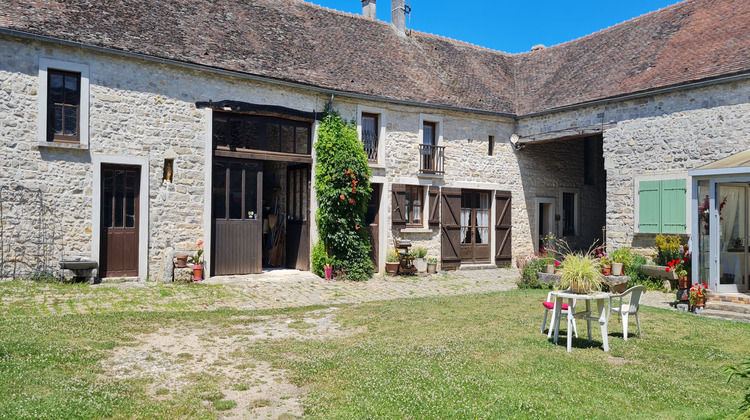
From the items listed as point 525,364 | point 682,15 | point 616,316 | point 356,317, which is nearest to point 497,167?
point 682,15

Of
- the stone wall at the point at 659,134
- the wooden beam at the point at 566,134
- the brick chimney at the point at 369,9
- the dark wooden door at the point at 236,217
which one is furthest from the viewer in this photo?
the brick chimney at the point at 369,9

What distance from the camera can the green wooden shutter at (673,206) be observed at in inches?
472

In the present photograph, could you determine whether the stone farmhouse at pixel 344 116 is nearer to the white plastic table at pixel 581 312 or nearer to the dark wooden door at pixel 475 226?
the dark wooden door at pixel 475 226

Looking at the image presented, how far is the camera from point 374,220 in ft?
47.0

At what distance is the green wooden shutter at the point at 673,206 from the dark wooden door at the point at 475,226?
16.7ft

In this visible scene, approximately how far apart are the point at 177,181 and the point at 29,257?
299 cm

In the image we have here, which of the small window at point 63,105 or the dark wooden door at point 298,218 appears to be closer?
the small window at point 63,105

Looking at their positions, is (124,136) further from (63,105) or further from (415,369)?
(415,369)

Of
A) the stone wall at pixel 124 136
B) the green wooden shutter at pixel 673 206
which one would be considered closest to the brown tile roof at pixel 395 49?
the stone wall at pixel 124 136

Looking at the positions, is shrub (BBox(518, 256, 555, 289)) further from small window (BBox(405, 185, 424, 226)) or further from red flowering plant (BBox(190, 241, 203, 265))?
red flowering plant (BBox(190, 241, 203, 265))

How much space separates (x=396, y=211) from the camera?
1436 cm

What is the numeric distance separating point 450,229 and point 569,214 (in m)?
5.09

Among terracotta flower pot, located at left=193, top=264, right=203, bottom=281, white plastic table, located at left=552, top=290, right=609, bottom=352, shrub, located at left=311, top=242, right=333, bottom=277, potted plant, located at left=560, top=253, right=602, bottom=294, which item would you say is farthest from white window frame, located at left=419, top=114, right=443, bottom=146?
white plastic table, located at left=552, top=290, right=609, bottom=352

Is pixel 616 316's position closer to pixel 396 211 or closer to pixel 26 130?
pixel 396 211
